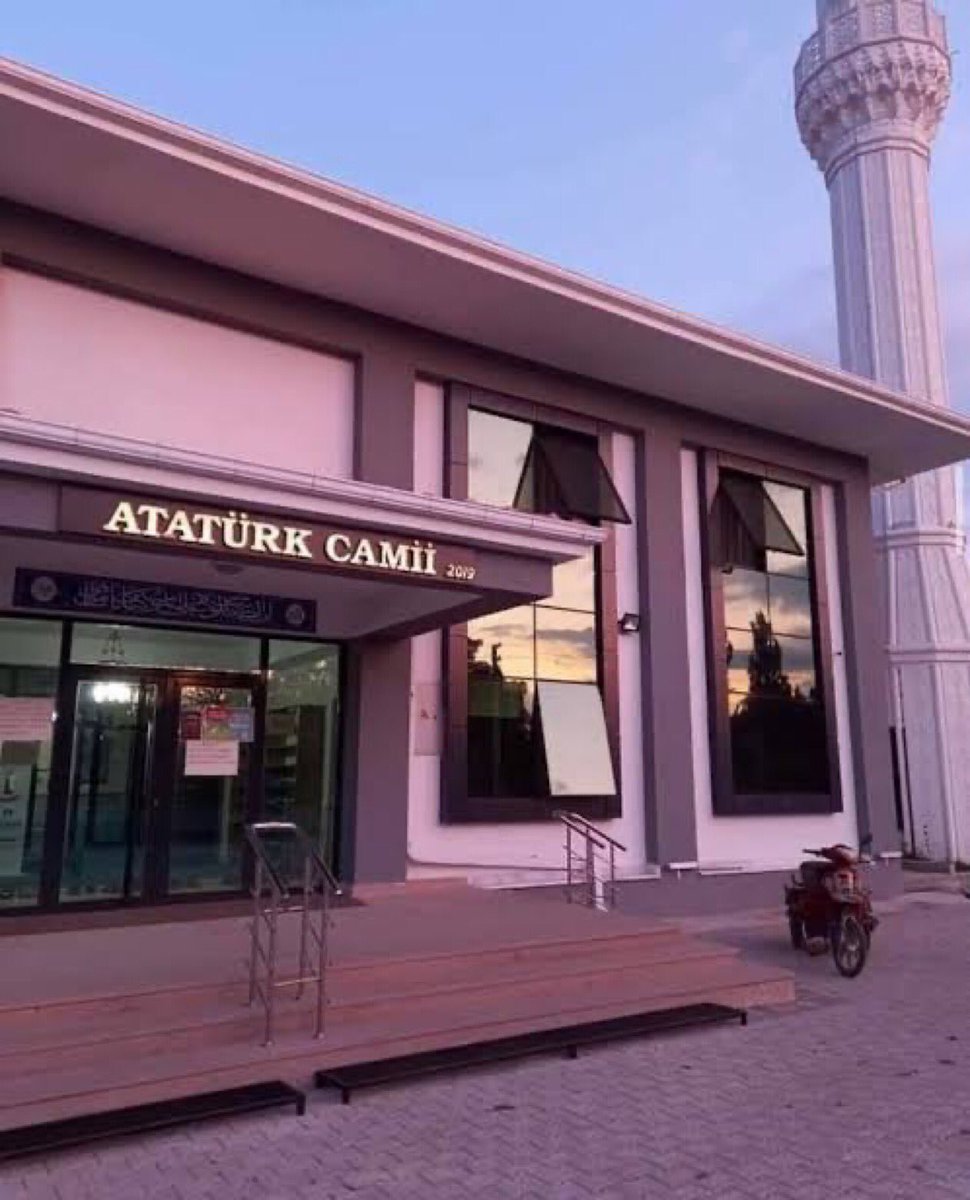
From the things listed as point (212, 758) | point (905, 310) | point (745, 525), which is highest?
point (905, 310)

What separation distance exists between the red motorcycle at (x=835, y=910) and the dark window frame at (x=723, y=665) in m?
2.84

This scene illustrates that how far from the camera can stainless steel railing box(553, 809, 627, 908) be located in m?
10.6

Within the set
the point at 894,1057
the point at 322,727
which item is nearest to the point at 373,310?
the point at 322,727

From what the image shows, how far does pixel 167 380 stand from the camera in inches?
374

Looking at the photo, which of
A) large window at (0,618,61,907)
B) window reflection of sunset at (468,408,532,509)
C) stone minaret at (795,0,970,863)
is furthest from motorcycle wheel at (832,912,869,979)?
stone minaret at (795,0,970,863)

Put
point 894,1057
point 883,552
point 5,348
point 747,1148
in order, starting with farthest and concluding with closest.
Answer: point 883,552 < point 5,348 < point 894,1057 < point 747,1148

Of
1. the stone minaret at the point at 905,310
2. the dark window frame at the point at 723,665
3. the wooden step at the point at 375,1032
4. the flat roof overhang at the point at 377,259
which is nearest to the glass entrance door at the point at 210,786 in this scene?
the wooden step at the point at 375,1032

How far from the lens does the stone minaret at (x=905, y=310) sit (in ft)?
56.2

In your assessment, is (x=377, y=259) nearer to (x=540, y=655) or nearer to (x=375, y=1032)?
(x=540, y=655)

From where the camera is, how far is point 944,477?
19.1 meters

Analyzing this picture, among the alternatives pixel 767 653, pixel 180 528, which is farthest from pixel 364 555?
pixel 767 653

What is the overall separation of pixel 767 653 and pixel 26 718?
9316 mm

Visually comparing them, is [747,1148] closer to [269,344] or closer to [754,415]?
[269,344]

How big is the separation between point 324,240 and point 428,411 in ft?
7.63
